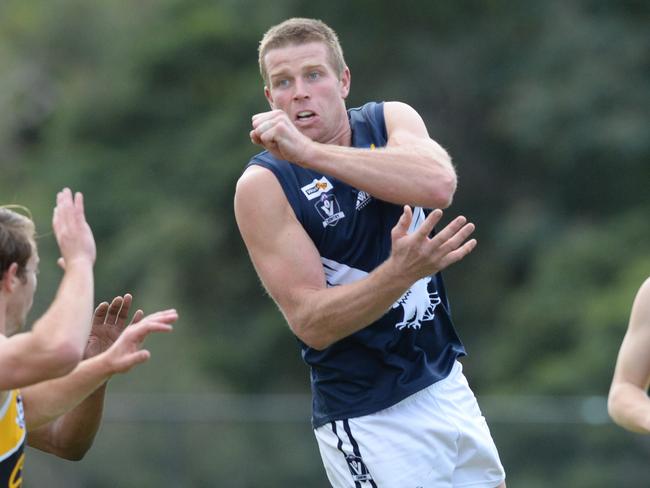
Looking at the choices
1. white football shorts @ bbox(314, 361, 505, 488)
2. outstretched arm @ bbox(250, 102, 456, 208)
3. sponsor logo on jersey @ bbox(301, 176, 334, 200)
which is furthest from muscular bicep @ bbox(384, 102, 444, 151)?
white football shorts @ bbox(314, 361, 505, 488)

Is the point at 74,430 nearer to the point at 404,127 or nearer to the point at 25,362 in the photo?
the point at 25,362

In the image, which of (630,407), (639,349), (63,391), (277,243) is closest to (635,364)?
(639,349)

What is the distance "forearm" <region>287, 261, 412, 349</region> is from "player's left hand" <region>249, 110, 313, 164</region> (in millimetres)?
459

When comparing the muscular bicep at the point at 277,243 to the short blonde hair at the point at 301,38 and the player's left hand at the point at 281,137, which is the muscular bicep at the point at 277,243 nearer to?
the player's left hand at the point at 281,137

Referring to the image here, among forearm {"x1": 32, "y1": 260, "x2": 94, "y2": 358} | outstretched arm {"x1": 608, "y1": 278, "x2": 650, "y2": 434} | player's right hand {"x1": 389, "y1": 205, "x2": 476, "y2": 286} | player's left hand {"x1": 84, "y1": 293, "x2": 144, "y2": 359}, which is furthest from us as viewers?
outstretched arm {"x1": 608, "y1": 278, "x2": 650, "y2": 434}

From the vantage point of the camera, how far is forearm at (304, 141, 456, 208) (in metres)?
4.64

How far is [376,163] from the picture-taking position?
4.71 metres

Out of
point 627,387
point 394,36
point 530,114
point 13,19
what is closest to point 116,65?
point 13,19

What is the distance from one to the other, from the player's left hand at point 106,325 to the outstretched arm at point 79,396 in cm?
Result: 15

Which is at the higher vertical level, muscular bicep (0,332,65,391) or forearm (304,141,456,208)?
forearm (304,141,456,208)

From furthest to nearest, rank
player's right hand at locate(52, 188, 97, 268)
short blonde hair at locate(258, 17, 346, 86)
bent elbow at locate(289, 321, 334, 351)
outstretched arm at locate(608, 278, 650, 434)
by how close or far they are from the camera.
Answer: outstretched arm at locate(608, 278, 650, 434) → short blonde hair at locate(258, 17, 346, 86) → bent elbow at locate(289, 321, 334, 351) → player's right hand at locate(52, 188, 97, 268)

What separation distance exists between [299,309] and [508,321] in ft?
52.2

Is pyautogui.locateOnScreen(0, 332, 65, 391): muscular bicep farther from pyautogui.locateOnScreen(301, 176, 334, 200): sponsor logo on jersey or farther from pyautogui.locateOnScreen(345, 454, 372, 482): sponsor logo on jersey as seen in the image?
pyautogui.locateOnScreen(345, 454, 372, 482): sponsor logo on jersey

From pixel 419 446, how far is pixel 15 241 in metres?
1.65
